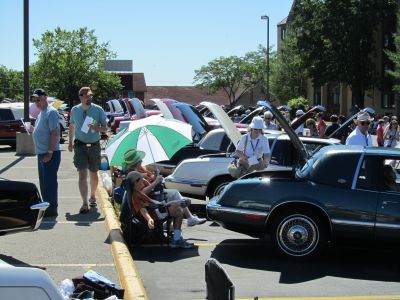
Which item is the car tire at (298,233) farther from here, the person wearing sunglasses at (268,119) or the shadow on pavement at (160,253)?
the person wearing sunglasses at (268,119)

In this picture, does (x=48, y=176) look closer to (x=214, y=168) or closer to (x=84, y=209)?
(x=84, y=209)

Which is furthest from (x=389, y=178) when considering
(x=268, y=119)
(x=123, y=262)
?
(x=268, y=119)

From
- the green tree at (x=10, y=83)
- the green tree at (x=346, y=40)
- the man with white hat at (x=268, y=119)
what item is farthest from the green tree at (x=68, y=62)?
the green tree at (x=10, y=83)

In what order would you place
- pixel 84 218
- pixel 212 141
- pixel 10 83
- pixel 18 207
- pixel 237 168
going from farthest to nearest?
pixel 10 83
pixel 212 141
pixel 237 168
pixel 84 218
pixel 18 207

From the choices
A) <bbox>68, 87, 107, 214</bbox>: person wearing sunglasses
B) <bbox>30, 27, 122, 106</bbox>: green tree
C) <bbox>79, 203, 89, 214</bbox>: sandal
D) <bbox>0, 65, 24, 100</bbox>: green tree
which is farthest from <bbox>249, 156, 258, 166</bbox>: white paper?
<bbox>0, 65, 24, 100</bbox>: green tree

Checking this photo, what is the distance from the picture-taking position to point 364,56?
50.2 m

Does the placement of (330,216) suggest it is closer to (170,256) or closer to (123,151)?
(170,256)

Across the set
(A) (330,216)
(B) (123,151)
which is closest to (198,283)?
(A) (330,216)

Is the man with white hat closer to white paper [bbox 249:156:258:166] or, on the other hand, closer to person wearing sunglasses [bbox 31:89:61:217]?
white paper [bbox 249:156:258:166]

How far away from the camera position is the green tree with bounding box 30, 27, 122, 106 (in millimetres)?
48000

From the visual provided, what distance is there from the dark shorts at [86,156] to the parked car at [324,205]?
2936 mm

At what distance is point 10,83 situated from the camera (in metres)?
116

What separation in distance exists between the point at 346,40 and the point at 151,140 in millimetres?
Answer: 43213

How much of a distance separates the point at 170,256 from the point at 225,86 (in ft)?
268
